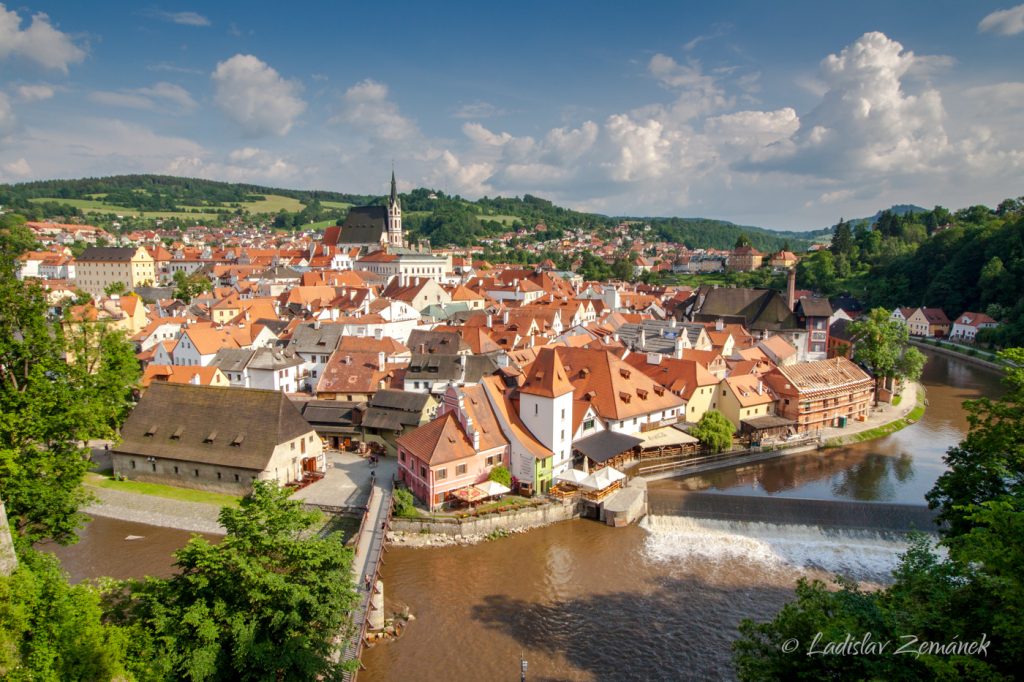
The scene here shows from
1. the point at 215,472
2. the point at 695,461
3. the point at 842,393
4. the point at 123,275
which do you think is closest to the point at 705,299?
the point at 842,393

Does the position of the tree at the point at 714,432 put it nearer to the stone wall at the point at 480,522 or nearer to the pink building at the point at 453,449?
the stone wall at the point at 480,522

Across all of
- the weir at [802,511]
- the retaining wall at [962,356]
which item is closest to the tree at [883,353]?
the weir at [802,511]

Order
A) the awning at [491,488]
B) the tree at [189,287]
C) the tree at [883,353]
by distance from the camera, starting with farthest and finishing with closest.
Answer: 1. the tree at [189,287]
2. the tree at [883,353]
3. the awning at [491,488]

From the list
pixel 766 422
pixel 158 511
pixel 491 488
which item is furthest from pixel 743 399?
pixel 158 511

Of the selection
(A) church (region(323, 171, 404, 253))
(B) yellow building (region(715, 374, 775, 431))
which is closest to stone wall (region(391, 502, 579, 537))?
(B) yellow building (region(715, 374, 775, 431))

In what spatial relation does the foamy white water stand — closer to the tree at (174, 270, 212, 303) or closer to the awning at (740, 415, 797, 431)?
the awning at (740, 415, 797, 431)

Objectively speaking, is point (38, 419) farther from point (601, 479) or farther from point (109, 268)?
point (109, 268)

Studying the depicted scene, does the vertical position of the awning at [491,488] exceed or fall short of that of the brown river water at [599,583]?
it exceeds it
